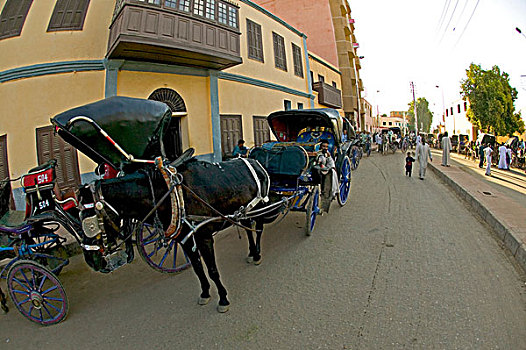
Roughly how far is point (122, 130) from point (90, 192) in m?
0.64

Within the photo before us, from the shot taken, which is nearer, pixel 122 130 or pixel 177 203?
pixel 122 130

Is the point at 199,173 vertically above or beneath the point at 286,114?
beneath

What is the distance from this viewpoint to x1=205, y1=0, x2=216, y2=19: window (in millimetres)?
8820

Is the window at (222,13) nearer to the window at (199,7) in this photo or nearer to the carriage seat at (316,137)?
the window at (199,7)

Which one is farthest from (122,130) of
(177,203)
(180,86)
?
(180,86)

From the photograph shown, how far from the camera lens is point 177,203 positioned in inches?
115

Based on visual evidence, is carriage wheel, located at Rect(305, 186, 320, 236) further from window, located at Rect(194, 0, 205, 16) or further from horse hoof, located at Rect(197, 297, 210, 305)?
window, located at Rect(194, 0, 205, 16)

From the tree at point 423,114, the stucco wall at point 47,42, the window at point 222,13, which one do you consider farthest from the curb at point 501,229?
the tree at point 423,114

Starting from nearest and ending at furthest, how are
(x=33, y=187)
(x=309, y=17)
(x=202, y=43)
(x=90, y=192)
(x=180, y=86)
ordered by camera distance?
(x=90, y=192), (x=33, y=187), (x=202, y=43), (x=180, y=86), (x=309, y=17)

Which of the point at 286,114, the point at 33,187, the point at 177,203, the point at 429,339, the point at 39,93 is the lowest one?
the point at 429,339

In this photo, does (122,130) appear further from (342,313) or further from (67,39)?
(67,39)

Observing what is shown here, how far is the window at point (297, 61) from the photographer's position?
1586 cm

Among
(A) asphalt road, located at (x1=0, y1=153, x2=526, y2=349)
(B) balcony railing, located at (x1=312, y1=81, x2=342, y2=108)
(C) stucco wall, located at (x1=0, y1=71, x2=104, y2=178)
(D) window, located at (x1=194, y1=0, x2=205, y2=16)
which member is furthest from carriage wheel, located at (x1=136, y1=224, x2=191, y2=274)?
(B) balcony railing, located at (x1=312, y1=81, x2=342, y2=108)

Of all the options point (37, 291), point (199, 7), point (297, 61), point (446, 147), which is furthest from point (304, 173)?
point (297, 61)
